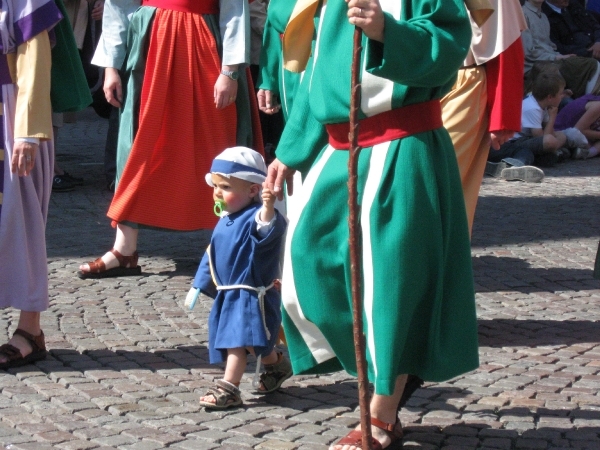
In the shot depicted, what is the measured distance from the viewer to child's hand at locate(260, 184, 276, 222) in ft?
13.0

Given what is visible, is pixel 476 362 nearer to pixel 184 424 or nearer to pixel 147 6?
pixel 184 424

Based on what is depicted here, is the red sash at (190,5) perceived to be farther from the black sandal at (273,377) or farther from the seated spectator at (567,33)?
the seated spectator at (567,33)

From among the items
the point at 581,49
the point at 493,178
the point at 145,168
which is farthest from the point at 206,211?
the point at 581,49

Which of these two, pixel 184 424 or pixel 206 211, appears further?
pixel 206 211

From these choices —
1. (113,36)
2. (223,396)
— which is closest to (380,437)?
(223,396)

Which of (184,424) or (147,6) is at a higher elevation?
(147,6)

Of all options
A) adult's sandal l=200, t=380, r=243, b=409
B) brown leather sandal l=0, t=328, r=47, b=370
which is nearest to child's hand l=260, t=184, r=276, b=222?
adult's sandal l=200, t=380, r=243, b=409

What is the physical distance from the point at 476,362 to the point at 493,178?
23.7ft

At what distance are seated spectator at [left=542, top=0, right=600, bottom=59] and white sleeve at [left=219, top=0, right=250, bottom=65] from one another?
8.08 m

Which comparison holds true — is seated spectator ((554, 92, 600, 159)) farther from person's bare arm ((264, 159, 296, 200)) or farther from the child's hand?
person's bare arm ((264, 159, 296, 200))

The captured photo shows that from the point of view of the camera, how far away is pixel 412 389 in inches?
151

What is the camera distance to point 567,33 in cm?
1372

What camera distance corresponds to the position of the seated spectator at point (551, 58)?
12.9 m

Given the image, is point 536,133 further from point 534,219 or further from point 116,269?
point 116,269
